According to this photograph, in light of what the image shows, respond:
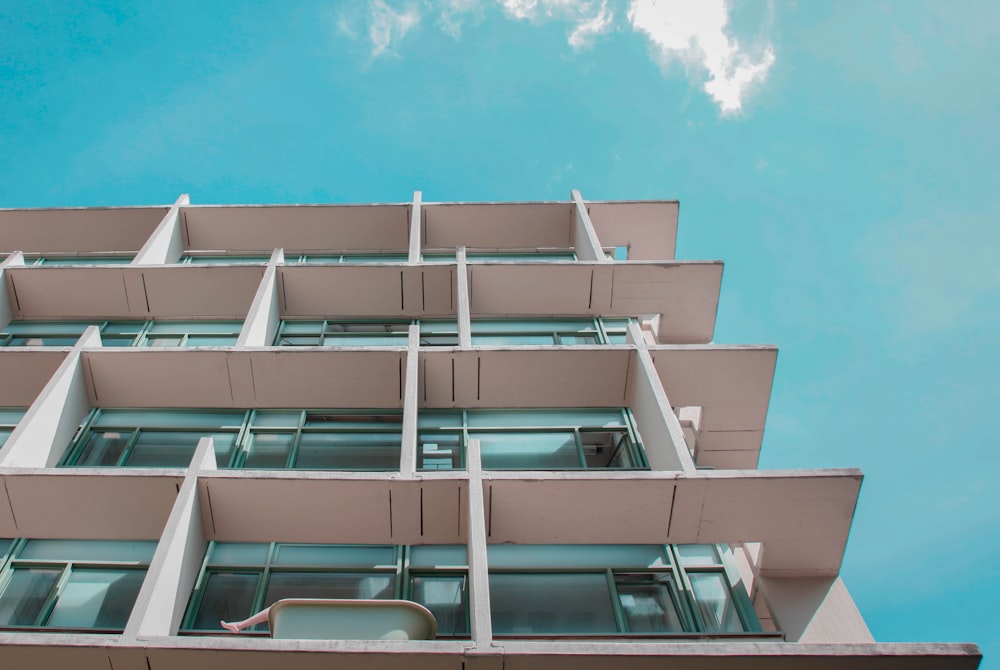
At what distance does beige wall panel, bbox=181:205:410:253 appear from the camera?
67.8 feet

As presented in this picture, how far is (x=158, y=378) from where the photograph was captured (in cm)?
1392

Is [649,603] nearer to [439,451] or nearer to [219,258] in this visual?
[439,451]

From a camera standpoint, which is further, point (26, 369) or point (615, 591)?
point (26, 369)

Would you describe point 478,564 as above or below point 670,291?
below

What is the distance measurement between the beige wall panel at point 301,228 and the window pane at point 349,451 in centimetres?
833

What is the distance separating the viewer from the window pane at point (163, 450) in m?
13.4

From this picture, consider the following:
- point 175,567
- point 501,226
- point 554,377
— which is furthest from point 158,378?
point 501,226

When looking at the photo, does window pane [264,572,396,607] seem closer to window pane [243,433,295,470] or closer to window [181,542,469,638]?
window [181,542,469,638]

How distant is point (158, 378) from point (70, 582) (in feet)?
13.6

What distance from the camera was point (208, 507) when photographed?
1076cm

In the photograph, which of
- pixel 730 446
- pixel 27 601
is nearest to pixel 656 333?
pixel 730 446

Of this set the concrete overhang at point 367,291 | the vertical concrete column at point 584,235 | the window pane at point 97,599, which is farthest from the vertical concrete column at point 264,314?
the vertical concrete column at point 584,235

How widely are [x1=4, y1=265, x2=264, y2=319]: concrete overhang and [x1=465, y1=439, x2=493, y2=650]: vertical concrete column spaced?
913cm

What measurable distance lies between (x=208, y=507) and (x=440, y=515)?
3.42 meters
